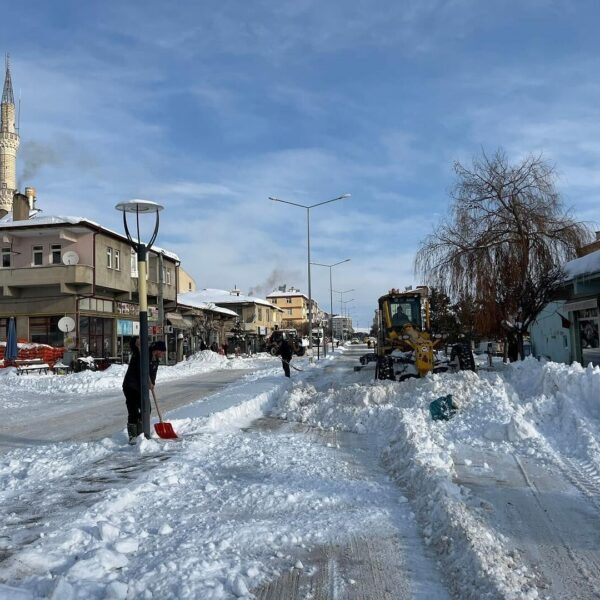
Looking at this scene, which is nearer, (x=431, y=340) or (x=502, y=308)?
(x=431, y=340)

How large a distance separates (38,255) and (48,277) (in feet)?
8.12

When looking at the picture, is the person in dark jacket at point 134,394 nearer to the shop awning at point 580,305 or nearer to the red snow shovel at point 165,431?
the red snow shovel at point 165,431

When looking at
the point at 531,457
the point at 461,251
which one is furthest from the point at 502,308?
the point at 531,457

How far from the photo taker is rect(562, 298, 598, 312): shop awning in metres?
18.5

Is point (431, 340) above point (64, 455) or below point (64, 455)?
above

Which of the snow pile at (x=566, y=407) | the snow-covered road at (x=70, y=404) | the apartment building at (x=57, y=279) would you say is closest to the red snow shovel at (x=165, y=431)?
the snow-covered road at (x=70, y=404)

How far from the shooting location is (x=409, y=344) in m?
16.8

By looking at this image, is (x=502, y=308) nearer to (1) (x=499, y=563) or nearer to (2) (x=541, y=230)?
(2) (x=541, y=230)

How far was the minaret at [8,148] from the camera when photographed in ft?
246

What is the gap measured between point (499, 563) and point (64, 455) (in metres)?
6.22

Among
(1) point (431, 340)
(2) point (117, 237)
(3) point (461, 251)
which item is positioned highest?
(2) point (117, 237)

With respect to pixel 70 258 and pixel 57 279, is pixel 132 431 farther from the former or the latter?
pixel 70 258

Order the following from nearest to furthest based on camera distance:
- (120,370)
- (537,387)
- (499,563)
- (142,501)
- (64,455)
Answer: (499,563) → (142,501) → (64,455) → (537,387) → (120,370)

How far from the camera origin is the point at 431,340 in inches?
662
